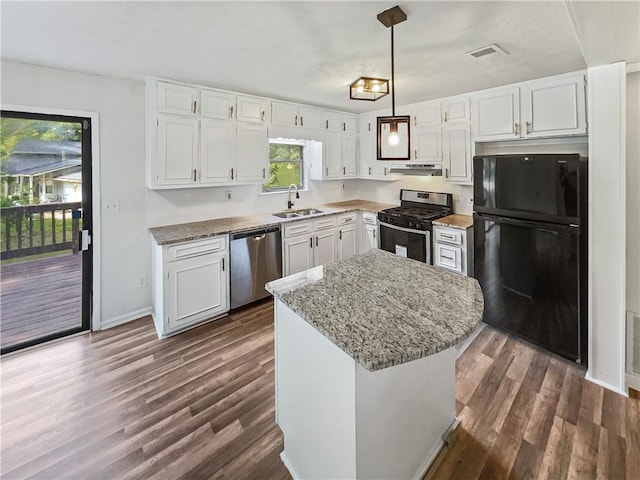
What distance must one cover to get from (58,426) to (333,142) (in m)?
4.07

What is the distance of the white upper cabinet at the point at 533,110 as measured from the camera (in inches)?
108

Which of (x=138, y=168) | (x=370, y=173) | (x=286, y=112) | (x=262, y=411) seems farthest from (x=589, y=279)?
(x=138, y=168)

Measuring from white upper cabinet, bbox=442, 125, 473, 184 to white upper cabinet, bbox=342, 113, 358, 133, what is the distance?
1.45 m

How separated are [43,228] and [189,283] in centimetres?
135

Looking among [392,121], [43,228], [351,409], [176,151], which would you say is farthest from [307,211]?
[351,409]

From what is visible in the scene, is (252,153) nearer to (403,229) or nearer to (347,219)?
(347,219)

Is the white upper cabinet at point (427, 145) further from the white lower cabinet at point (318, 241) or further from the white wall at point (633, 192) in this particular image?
the white wall at point (633, 192)

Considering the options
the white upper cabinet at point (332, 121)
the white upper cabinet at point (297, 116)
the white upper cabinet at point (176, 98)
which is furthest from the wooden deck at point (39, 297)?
the white upper cabinet at point (332, 121)

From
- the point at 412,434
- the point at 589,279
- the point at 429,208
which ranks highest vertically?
the point at 429,208

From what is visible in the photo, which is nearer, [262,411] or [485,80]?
[262,411]

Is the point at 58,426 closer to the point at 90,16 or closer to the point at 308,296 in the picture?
the point at 308,296

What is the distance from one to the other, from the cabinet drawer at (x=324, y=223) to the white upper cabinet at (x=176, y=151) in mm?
1579

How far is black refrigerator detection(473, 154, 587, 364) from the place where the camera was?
2.38 m

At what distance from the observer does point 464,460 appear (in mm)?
1695
